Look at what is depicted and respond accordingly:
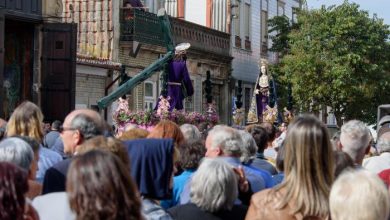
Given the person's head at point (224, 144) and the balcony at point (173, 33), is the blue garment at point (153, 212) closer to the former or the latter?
the person's head at point (224, 144)

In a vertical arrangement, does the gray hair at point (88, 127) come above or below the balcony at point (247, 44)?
below

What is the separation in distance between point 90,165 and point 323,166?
1788mm

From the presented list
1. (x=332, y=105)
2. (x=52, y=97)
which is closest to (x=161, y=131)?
(x=52, y=97)

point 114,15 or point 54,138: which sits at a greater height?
point 114,15

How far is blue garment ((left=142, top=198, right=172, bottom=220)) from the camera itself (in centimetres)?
571

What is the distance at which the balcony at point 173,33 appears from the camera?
86.5ft

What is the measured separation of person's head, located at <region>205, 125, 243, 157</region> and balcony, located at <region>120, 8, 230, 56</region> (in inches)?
757

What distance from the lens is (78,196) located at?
4.27m

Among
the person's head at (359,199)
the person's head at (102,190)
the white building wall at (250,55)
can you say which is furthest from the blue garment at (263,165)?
the white building wall at (250,55)

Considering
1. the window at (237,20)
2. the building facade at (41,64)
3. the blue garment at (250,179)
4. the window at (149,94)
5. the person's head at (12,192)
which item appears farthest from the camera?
the window at (237,20)

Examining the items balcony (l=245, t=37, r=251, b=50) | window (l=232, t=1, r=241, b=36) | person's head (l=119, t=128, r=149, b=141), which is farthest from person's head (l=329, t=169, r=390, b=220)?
balcony (l=245, t=37, r=251, b=50)

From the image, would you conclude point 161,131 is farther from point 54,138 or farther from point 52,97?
point 52,97

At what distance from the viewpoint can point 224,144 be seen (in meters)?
7.05

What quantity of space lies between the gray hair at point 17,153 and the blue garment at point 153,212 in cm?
80
